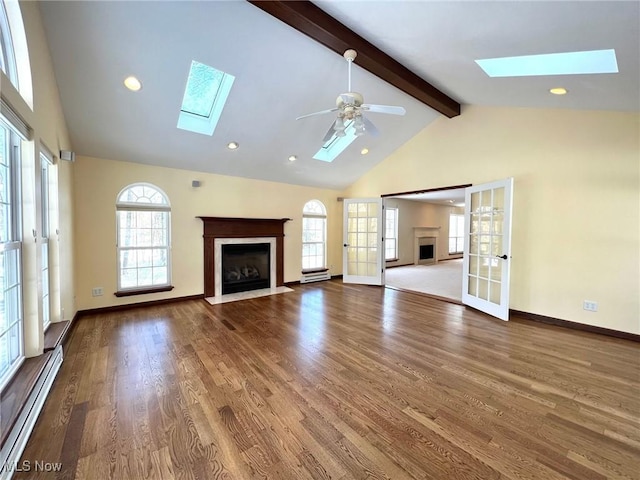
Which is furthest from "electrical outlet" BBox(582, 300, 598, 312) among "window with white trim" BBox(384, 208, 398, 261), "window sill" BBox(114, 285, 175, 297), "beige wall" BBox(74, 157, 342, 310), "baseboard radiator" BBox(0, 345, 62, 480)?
"window sill" BBox(114, 285, 175, 297)

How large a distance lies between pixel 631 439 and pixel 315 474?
6.80ft

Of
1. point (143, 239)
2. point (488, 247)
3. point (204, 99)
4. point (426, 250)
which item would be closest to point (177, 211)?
point (143, 239)

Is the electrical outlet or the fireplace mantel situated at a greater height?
the fireplace mantel

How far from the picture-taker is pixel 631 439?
1.79 m

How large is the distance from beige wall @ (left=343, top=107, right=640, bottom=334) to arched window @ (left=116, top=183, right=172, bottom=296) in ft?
17.9

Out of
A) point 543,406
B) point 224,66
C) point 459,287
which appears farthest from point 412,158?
point 543,406

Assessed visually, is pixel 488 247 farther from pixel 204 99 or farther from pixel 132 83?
pixel 132 83

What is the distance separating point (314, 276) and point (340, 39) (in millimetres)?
4961

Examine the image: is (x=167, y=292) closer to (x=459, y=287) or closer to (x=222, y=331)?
(x=222, y=331)

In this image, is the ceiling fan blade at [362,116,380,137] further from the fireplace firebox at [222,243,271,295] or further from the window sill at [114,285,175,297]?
the window sill at [114,285,175,297]

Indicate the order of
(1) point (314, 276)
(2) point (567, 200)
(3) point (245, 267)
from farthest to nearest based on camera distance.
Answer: (1) point (314, 276) < (3) point (245, 267) < (2) point (567, 200)

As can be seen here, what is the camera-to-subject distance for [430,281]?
6934mm

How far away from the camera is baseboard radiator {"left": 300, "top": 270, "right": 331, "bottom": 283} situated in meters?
6.63

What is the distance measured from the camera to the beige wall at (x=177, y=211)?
4164 mm
